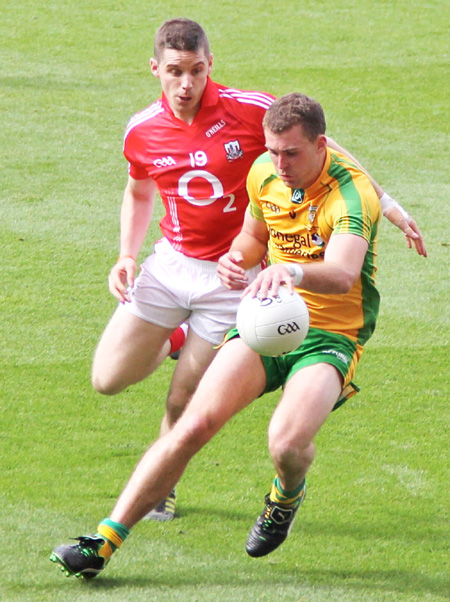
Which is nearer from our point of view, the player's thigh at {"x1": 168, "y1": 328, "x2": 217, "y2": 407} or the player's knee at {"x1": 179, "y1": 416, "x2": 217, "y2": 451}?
the player's knee at {"x1": 179, "y1": 416, "x2": 217, "y2": 451}

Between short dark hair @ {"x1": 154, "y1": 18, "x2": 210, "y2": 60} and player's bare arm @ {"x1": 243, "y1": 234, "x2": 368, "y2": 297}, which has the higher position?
short dark hair @ {"x1": 154, "y1": 18, "x2": 210, "y2": 60}

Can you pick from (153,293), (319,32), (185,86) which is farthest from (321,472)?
(319,32)

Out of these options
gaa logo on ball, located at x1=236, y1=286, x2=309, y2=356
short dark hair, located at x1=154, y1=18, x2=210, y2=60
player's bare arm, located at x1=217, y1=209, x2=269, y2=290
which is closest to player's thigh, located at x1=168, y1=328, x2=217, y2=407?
player's bare arm, located at x1=217, y1=209, x2=269, y2=290

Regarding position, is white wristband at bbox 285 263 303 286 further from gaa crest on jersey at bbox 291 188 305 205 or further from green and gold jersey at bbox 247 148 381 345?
gaa crest on jersey at bbox 291 188 305 205

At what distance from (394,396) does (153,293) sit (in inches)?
77.7

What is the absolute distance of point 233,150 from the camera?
537 centimetres

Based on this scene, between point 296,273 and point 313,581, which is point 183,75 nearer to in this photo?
point 296,273

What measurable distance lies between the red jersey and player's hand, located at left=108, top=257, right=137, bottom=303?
34cm

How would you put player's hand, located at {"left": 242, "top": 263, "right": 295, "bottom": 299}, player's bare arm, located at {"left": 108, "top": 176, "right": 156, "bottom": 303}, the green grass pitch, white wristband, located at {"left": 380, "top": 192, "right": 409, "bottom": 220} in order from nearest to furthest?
player's hand, located at {"left": 242, "top": 263, "right": 295, "bottom": 299} → the green grass pitch → white wristband, located at {"left": 380, "top": 192, "right": 409, "bottom": 220} → player's bare arm, located at {"left": 108, "top": 176, "right": 156, "bottom": 303}

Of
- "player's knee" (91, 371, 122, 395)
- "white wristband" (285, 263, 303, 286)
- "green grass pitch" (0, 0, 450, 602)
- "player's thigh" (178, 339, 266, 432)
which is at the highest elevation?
"white wristband" (285, 263, 303, 286)

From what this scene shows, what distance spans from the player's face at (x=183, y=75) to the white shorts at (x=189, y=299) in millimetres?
775

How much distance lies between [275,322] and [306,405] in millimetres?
405

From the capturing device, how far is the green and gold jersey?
467 cm

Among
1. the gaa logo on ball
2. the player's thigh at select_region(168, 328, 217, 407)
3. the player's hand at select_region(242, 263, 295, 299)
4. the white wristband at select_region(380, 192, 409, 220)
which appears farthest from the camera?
the player's thigh at select_region(168, 328, 217, 407)
